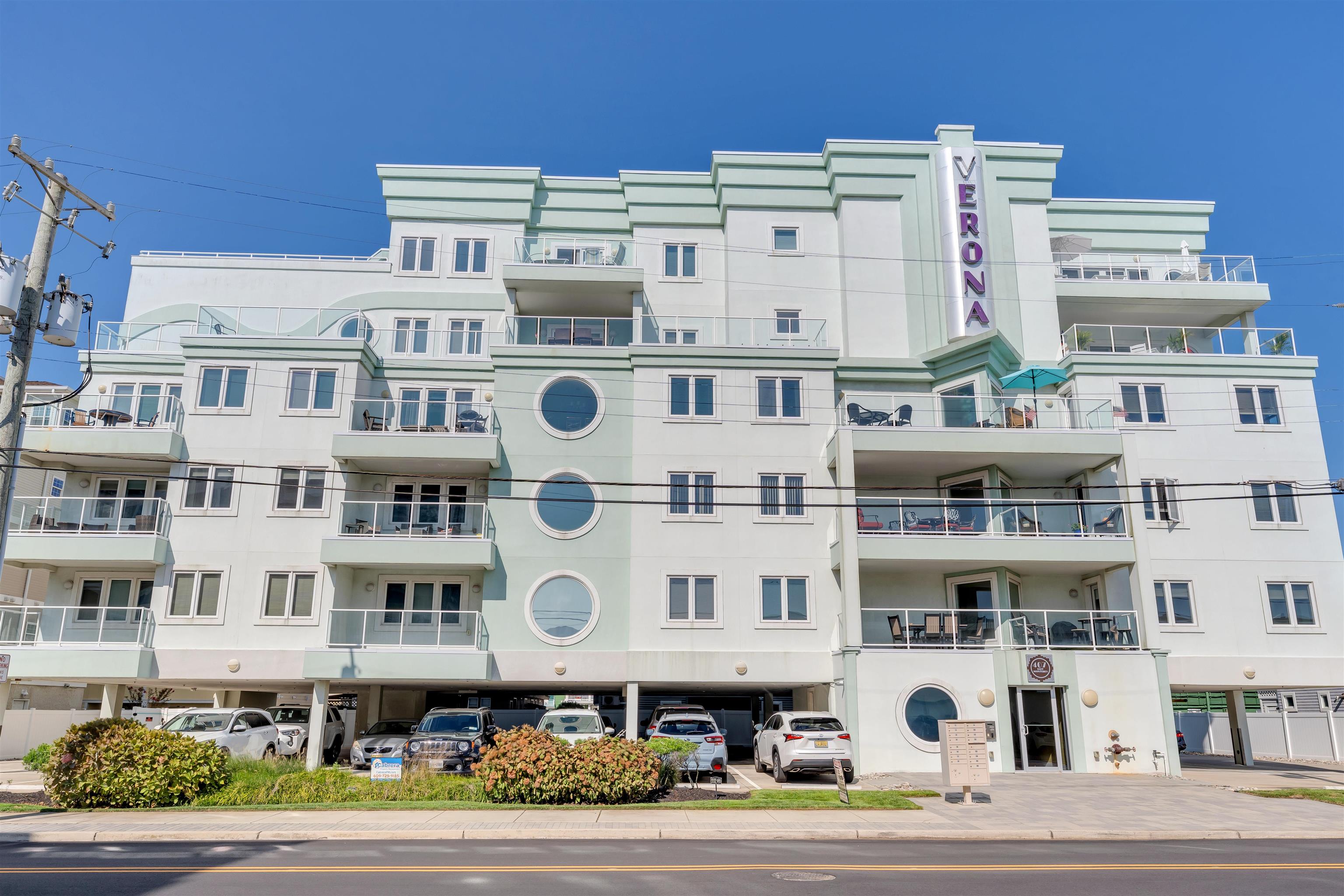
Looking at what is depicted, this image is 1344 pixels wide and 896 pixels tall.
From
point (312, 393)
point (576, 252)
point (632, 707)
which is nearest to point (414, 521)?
point (312, 393)

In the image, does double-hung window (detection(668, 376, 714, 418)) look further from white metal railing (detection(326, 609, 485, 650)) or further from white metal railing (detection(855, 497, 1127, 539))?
white metal railing (detection(326, 609, 485, 650))

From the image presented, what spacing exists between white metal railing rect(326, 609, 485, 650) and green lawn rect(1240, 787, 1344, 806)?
1933 centimetres

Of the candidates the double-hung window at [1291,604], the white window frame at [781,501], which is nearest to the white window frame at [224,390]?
the white window frame at [781,501]

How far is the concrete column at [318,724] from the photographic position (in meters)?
25.4

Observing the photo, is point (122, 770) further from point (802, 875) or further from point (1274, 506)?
point (1274, 506)

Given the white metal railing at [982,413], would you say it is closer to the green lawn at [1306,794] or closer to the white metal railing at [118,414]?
the green lawn at [1306,794]

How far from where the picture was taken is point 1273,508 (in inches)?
1169

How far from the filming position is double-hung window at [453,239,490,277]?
3478 centimetres

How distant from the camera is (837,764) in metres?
18.2

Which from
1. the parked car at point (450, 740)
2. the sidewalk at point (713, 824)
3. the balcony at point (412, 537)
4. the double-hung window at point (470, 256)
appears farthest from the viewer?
the double-hung window at point (470, 256)

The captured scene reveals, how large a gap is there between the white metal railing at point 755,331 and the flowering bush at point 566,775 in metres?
15.0

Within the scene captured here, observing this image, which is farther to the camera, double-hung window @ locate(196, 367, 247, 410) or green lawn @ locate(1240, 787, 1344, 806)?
double-hung window @ locate(196, 367, 247, 410)

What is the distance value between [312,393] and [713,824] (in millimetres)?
19766

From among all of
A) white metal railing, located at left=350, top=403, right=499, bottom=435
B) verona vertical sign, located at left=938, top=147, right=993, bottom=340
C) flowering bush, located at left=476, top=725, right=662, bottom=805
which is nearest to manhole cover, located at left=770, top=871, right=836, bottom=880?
flowering bush, located at left=476, top=725, right=662, bottom=805
